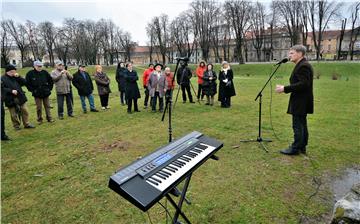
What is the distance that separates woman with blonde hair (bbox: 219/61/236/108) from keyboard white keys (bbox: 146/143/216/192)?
703cm

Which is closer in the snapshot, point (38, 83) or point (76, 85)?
point (38, 83)

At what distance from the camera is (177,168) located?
1841 mm

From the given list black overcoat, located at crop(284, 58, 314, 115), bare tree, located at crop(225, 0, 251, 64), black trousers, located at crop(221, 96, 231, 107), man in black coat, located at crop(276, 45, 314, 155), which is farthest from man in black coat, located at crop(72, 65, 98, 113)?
bare tree, located at crop(225, 0, 251, 64)

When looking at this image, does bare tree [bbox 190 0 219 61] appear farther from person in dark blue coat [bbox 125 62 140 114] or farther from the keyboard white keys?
the keyboard white keys

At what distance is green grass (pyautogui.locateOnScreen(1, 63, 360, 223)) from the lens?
123 inches

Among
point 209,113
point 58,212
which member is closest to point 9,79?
point 58,212

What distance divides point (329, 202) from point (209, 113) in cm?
555

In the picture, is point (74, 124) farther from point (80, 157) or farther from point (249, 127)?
point (249, 127)

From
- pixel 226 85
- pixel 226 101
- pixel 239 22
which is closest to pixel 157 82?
pixel 226 85

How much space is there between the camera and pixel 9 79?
6645mm

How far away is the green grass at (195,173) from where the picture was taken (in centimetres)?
312

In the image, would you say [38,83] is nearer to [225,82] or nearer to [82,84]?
[82,84]

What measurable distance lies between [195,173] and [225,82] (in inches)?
217

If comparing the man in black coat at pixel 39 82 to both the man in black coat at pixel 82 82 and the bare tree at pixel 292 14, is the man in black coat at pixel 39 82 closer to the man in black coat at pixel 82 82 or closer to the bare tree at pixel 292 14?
the man in black coat at pixel 82 82
